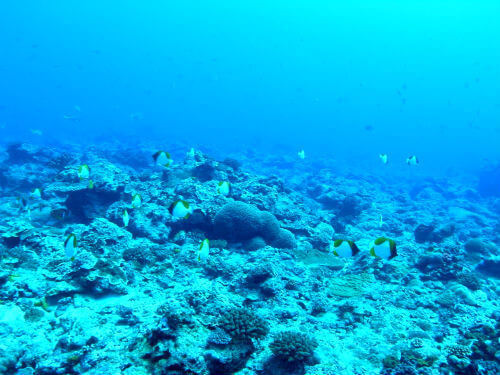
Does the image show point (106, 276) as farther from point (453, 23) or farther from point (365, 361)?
point (453, 23)

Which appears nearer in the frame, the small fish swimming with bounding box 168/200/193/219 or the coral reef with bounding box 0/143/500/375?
the coral reef with bounding box 0/143/500/375

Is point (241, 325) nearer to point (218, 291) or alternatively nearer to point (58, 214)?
point (218, 291)

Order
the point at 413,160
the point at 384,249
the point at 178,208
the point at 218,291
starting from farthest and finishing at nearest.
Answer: the point at 413,160 → the point at 218,291 → the point at 178,208 → the point at 384,249

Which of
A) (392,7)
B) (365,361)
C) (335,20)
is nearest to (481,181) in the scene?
(365,361)

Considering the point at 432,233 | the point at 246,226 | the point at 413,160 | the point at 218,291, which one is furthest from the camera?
the point at 432,233

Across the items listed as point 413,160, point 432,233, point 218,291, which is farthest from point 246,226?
point 432,233

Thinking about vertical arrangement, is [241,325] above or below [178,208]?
below

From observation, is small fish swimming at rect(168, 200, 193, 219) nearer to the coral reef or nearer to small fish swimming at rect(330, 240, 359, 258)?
the coral reef

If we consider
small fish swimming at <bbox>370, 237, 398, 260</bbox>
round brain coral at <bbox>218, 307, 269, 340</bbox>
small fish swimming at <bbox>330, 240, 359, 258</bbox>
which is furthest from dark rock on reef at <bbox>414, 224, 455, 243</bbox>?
round brain coral at <bbox>218, 307, 269, 340</bbox>

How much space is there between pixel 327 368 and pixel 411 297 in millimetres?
4100

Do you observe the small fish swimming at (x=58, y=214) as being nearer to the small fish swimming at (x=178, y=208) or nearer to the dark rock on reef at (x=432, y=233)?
the small fish swimming at (x=178, y=208)

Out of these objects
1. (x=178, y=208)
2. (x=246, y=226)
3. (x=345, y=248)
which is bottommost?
(x=246, y=226)

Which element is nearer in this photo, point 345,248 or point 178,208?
point 345,248

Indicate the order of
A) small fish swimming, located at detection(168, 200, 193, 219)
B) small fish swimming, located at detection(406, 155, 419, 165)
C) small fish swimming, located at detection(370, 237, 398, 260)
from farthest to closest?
small fish swimming, located at detection(406, 155, 419, 165)
small fish swimming, located at detection(168, 200, 193, 219)
small fish swimming, located at detection(370, 237, 398, 260)
